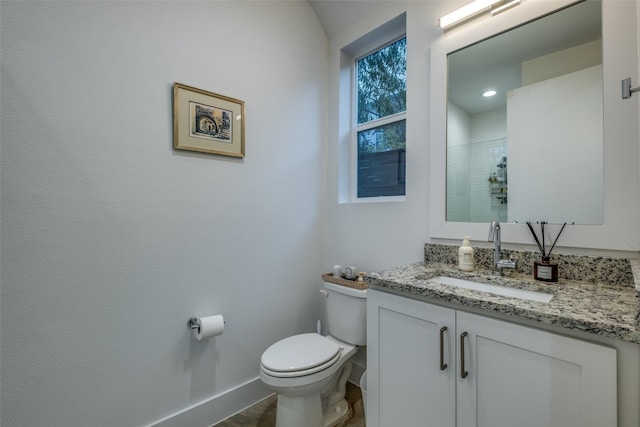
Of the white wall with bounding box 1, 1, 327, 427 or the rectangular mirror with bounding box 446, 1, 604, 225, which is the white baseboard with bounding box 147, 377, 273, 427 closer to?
the white wall with bounding box 1, 1, 327, 427

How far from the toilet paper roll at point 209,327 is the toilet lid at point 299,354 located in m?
0.27

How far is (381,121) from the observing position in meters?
1.98

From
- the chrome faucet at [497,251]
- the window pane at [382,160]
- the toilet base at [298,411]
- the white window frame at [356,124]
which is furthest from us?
the white window frame at [356,124]

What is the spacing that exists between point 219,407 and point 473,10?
2.49 m

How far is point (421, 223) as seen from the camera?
1615mm

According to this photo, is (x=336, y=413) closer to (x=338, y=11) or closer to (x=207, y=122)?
(x=207, y=122)

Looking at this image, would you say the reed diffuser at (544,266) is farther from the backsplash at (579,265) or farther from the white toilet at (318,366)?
the white toilet at (318,366)

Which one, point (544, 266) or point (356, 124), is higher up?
point (356, 124)

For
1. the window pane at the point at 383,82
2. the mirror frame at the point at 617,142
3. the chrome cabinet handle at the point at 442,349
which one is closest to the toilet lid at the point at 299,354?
the chrome cabinet handle at the point at 442,349

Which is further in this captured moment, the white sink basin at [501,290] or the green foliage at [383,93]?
the green foliage at [383,93]

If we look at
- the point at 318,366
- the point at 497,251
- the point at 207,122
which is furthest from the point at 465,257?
the point at 207,122

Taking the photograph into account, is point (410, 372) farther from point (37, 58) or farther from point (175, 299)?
point (37, 58)

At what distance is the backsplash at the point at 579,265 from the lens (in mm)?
1043

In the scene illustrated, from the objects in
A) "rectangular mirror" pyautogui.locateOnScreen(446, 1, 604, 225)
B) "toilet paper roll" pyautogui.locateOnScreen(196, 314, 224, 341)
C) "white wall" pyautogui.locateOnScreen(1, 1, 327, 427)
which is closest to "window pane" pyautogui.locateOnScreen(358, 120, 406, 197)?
"rectangular mirror" pyautogui.locateOnScreen(446, 1, 604, 225)
